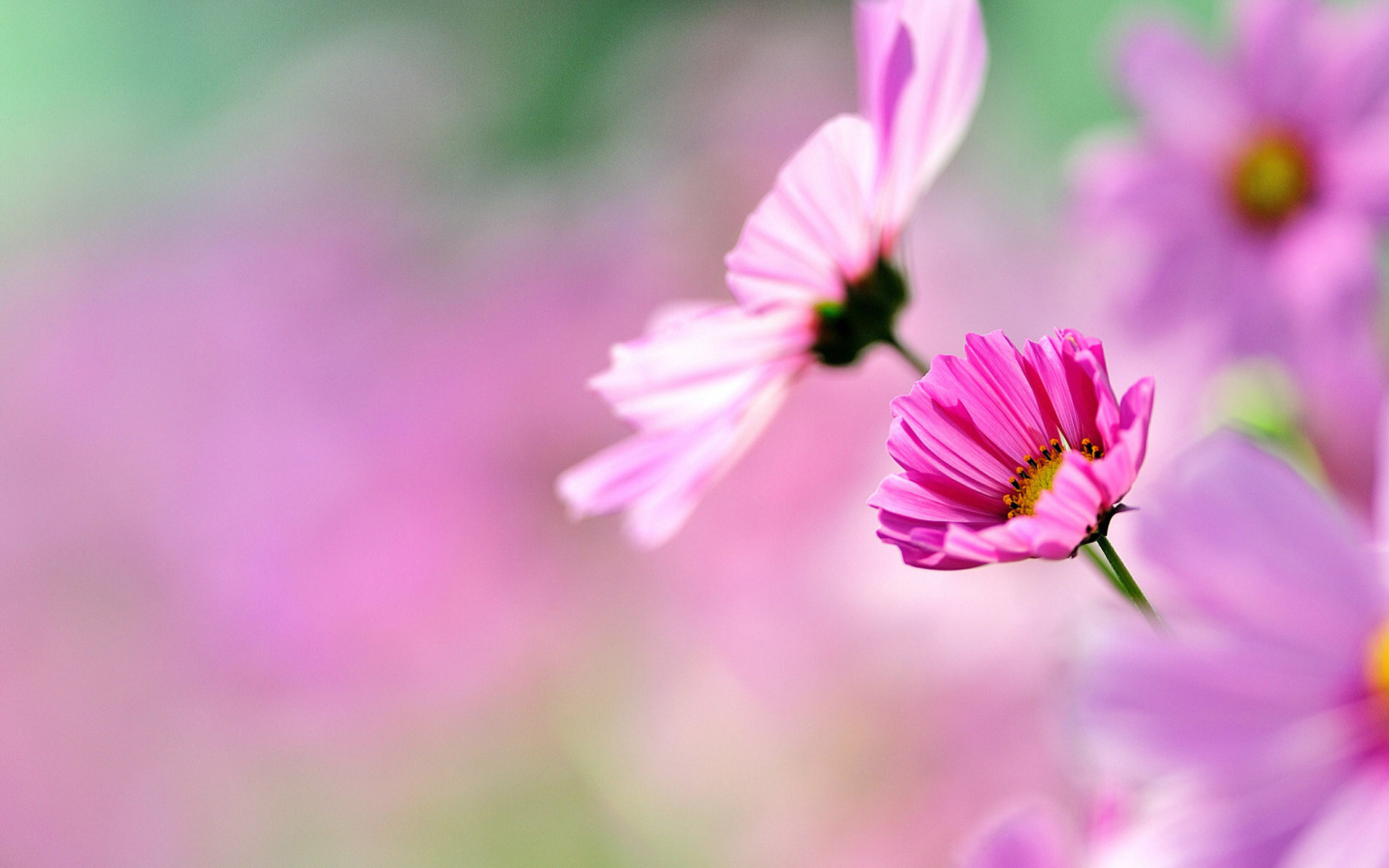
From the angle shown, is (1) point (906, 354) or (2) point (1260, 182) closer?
(1) point (906, 354)

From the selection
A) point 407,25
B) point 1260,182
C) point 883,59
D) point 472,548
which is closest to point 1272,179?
point 1260,182

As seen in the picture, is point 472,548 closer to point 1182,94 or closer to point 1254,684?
point 1182,94

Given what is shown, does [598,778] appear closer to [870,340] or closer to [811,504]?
[811,504]

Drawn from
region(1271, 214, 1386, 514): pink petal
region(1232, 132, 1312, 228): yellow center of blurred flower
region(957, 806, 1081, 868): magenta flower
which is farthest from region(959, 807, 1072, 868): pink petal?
region(1232, 132, 1312, 228): yellow center of blurred flower

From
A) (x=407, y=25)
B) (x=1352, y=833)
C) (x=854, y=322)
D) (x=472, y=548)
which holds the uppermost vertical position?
(x=407, y=25)

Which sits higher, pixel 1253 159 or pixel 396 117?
pixel 396 117

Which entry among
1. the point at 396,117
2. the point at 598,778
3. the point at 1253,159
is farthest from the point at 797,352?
the point at 396,117

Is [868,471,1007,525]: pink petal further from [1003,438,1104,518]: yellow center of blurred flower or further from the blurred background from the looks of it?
the blurred background
